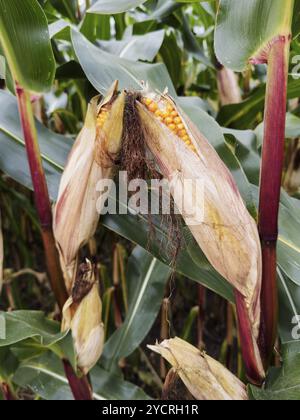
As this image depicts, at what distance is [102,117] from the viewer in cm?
48

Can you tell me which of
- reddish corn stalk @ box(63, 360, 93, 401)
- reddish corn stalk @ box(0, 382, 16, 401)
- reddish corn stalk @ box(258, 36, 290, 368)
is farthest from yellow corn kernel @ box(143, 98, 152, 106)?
reddish corn stalk @ box(0, 382, 16, 401)

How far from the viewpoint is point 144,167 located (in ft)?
1.72

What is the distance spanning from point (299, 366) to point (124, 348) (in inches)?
14.5

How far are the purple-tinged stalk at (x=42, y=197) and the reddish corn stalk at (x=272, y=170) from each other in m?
0.26

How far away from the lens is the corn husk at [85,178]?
48 centimetres

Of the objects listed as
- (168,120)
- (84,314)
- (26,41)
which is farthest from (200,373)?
(26,41)

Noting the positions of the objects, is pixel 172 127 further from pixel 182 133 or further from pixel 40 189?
pixel 40 189

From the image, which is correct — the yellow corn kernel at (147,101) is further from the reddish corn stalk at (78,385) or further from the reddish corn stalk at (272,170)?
the reddish corn stalk at (78,385)

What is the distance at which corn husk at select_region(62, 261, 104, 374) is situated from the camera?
0.56 meters

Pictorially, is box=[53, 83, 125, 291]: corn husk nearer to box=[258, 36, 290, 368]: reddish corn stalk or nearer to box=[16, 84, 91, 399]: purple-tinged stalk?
box=[16, 84, 91, 399]: purple-tinged stalk

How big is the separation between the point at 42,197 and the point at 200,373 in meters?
0.28

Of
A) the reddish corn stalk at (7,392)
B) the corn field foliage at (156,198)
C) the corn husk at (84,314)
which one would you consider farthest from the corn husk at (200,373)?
the reddish corn stalk at (7,392)

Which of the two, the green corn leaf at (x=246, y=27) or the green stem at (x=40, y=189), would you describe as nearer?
the green corn leaf at (x=246, y=27)
